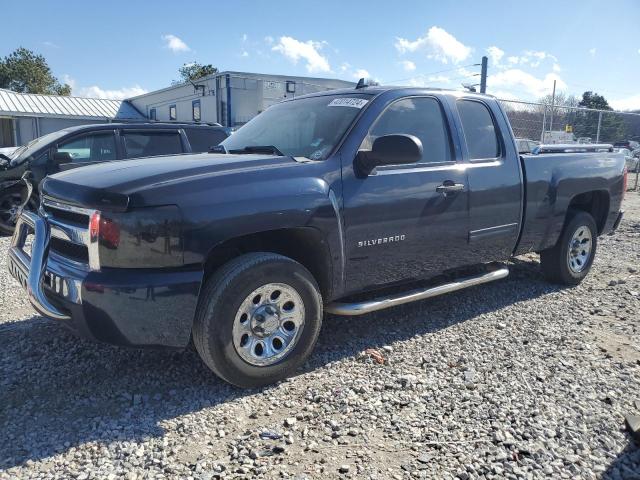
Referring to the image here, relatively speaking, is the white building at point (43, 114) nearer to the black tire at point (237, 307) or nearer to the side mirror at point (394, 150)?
the side mirror at point (394, 150)

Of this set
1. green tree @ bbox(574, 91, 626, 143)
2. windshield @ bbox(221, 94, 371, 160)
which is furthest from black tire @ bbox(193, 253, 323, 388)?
green tree @ bbox(574, 91, 626, 143)

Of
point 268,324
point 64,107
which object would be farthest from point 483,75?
point 64,107

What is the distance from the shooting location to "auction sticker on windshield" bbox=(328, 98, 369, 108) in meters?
3.81

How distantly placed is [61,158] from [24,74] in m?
63.1

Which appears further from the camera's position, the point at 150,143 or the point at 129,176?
the point at 150,143

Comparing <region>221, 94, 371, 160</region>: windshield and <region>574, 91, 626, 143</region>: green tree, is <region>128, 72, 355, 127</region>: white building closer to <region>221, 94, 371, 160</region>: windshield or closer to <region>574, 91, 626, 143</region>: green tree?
<region>574, 91, 626, 143</region>: green tree

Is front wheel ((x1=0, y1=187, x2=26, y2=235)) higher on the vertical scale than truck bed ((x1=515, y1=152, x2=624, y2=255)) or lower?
lower

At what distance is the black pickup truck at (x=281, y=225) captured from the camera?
2.77 meters

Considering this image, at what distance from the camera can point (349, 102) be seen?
12.8ft

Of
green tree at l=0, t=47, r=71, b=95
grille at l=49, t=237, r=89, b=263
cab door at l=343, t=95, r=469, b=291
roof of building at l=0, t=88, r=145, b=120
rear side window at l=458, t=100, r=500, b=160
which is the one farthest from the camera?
green tree at l=0, t=47, r=71, b=95

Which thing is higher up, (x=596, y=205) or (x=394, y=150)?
(x=394, y=150)

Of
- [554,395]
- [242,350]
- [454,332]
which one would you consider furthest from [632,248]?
[242,350]

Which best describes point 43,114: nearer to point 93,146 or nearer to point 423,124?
point 93,146

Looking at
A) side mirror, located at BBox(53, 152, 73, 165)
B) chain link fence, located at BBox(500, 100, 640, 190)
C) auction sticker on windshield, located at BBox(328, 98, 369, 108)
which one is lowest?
side mirror, located at BBox(53, 152, 73, 165)
